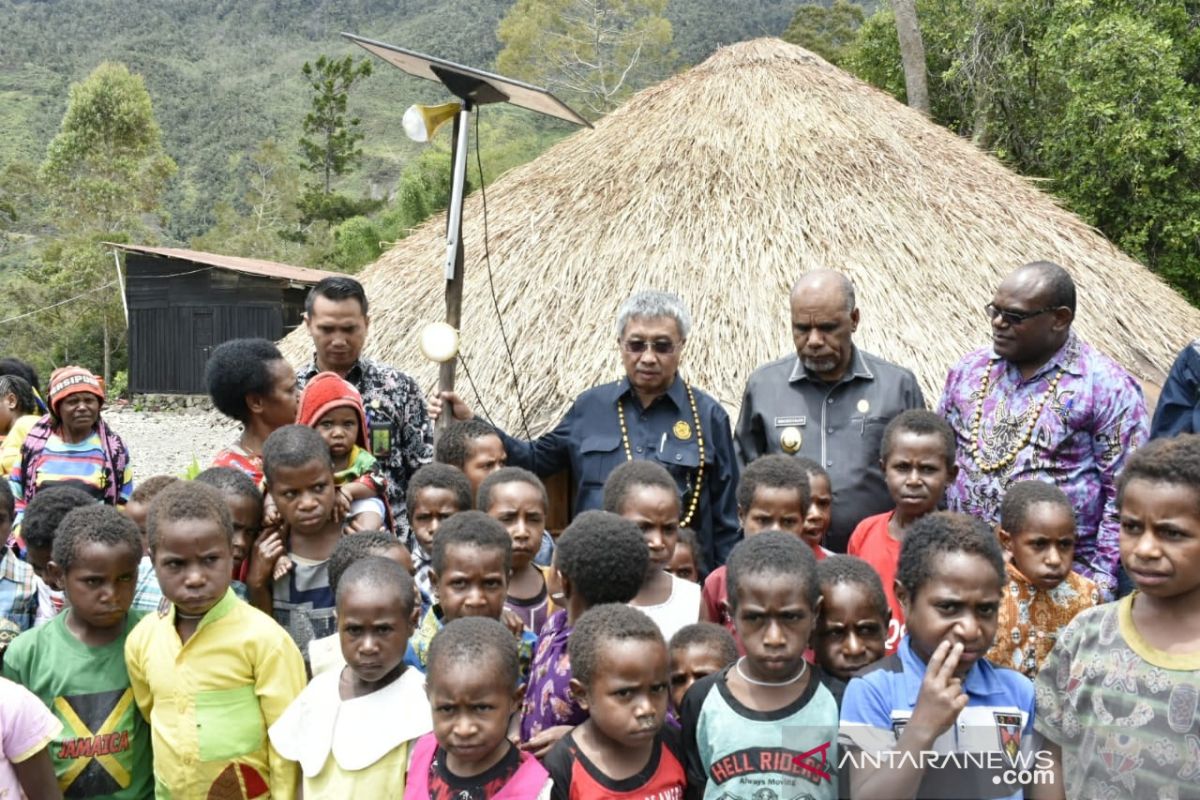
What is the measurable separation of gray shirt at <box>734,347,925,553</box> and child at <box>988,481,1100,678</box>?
710mm

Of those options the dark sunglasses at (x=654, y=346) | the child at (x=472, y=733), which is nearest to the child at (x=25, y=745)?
the child at (x=472, y=733)

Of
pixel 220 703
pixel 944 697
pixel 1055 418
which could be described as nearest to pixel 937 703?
pixel 944 697

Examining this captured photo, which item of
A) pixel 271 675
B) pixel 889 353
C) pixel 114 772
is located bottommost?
pixel 114 772

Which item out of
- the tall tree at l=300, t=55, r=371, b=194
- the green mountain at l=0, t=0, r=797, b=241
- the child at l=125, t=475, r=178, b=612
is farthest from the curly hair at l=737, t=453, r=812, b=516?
the green mountain at l=0, t=0, r=797, b=241

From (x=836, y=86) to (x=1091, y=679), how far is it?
7484 mm

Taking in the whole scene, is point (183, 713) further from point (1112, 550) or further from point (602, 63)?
point (602, 63)

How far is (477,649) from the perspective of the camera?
9.16 ft

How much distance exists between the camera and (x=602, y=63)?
130ft

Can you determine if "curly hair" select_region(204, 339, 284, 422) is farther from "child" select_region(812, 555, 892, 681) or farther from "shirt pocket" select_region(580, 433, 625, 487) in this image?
"child" select_region(812, 555, 892, 681)

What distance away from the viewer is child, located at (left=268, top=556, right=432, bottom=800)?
2.95m

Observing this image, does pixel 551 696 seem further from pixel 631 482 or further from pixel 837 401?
pixel 837 401

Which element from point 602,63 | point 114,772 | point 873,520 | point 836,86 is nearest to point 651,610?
point 873,520

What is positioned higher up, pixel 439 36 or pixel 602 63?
pixel 439 36

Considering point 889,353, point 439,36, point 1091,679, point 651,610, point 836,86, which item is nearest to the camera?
point 1091,679
